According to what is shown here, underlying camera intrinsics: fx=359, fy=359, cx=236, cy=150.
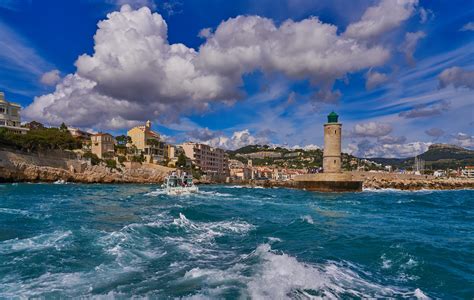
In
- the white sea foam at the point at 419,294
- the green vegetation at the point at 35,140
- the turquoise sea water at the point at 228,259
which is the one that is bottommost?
the white sea foam at the point at 419,294

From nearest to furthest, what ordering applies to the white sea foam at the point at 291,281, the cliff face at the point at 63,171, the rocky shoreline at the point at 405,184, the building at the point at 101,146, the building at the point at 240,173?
the white sea foam at the point at 291,281, the cliff face at the point at 63,171, the rocky shoreline at the point at 405,184, the building at the point at 101,146, the building at the point at 240,173

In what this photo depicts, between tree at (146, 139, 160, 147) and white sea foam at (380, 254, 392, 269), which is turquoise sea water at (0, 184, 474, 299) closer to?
white sea foam at (380, 254, 392, 269)

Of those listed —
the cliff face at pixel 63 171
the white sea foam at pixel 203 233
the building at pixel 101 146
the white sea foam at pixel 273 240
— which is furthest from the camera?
the building at pixel 101 146

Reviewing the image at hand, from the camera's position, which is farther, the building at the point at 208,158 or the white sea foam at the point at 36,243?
the building at the point at 208,158

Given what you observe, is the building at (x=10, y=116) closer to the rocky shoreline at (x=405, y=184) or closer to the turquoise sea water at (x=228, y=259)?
the rocky shoreline at (x=405, y=184)

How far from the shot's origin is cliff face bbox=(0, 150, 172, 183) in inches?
2293

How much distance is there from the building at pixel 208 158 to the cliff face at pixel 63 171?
23150 millimetres

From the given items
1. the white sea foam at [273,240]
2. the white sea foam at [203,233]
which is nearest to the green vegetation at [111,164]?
the white sea foam at [203,233]

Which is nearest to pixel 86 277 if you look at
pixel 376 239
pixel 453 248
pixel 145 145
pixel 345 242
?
pixel 345 242

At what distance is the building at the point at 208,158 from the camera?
10856 centimetres

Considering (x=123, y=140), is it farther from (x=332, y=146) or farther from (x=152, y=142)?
(x=332, y=146)

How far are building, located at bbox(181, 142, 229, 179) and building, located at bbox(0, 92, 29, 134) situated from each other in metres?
46.8

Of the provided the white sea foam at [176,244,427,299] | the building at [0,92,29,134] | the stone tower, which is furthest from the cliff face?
the white sea foam at [176,244,427,299]

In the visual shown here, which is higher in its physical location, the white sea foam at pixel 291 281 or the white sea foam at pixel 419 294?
the white sea foam at pixel 291 281
